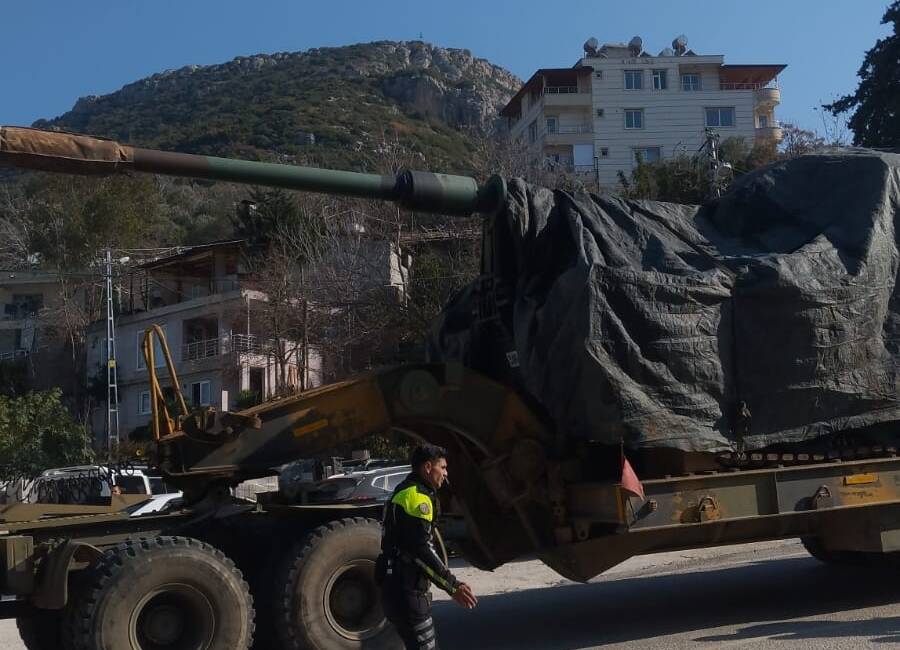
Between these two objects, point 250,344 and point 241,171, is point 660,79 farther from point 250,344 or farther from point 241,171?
point 241,171

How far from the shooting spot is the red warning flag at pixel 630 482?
24.4 feet

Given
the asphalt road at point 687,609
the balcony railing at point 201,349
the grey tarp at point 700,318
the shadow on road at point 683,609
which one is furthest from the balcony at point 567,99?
the grey tarp at point 700,318

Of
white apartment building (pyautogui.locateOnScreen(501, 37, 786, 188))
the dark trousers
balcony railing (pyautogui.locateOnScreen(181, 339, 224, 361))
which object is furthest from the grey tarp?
white apartment building (pyautogui.locateOnScreen(501, 37, 786, 188))

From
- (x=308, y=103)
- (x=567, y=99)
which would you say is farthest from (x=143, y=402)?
(x=308, y=103)

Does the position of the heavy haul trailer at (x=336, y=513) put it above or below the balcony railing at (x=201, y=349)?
below

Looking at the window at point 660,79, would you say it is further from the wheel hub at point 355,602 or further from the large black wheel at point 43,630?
the large black wheel at point 43,630

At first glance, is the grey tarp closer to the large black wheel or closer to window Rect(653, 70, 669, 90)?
the large black wheel

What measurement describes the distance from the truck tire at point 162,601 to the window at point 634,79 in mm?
61775

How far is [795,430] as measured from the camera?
26.8 feet

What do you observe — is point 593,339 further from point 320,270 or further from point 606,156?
point 606,156

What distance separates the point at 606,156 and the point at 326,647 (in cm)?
5871

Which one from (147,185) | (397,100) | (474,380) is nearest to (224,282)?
(147,185)

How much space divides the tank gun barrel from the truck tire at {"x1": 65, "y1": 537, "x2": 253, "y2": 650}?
8.13 ft

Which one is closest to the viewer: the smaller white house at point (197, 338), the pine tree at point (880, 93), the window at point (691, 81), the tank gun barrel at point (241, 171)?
the tank gun barrel at point (241, 171)
